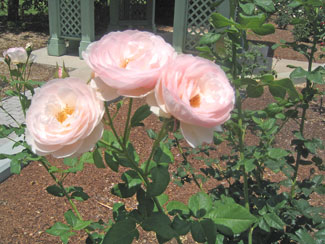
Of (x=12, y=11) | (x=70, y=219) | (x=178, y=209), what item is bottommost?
(x=12, y=11)

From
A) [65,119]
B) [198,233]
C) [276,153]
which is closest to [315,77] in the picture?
[276,153]

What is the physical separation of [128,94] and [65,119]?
15 centimetres

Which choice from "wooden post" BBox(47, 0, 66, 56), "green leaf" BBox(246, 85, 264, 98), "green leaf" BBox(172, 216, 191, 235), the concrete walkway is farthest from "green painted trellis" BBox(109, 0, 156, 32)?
"green leaf" BBox(172, 216, 191, 235)

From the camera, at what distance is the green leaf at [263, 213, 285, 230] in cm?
118

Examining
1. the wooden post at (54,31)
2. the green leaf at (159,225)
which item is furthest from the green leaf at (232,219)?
the wooden post at (54,31)

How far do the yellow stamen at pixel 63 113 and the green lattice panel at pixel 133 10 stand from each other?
11.0 m

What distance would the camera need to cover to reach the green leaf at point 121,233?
83 cm

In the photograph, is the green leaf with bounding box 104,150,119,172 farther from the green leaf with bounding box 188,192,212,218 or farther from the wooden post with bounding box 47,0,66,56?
the wooden post with bounding box 47,0,66,56

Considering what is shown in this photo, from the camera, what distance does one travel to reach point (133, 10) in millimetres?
11289

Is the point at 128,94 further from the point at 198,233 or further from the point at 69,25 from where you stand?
the point at 69,25

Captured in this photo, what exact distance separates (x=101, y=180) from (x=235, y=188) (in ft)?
5.15

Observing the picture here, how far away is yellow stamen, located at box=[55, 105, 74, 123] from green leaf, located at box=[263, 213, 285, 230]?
853 mm

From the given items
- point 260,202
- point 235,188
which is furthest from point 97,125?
point 235,188

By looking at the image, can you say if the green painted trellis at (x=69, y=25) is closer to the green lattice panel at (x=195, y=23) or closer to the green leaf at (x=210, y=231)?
the green lattice panel at (x=195, y=23)
